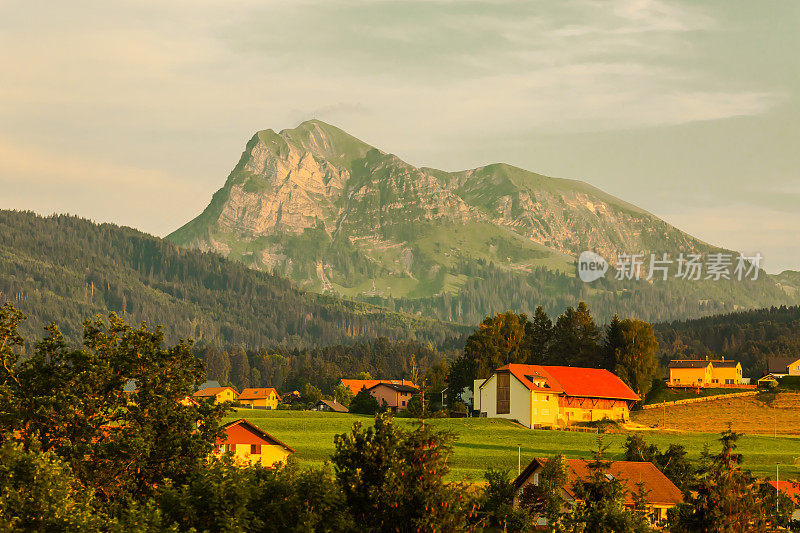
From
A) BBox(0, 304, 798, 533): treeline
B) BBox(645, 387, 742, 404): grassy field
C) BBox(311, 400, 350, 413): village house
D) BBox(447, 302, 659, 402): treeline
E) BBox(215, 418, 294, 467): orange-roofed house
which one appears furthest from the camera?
BBox(311, 400, 350, 413): village house

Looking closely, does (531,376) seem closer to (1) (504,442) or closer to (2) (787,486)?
(1) (504,442)

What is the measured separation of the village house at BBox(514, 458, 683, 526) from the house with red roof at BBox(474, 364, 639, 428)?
46.0 meters

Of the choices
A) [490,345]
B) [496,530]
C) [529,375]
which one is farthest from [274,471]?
[490,345]

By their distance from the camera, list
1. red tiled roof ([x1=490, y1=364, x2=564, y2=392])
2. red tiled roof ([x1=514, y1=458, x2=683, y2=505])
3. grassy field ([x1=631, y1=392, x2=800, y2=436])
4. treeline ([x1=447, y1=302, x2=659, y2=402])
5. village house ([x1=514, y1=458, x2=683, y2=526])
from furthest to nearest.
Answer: treeline ([x1=447, y1=302, x2=659, y2=402])
red tiled roof ([x1=490, y1=364, x2=564, y2=392])
grassy field ([x1=631, y1=392, x2=800, y2=436])
red tiled roof ([x1=514, y1=458, x2=683, y2=505])
village house ([x1=514, y1=458, x2=683, y2=526])

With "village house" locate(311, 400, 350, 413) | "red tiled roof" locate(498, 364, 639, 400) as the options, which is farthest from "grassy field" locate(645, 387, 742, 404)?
"village house" locate(311, 400, 350, 413)

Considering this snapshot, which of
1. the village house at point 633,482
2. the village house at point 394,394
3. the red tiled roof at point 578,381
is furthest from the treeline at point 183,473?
the village house at point 394,394

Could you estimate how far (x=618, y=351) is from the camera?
145 meters

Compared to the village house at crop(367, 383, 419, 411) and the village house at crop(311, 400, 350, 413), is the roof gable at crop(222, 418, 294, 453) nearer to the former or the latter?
the village house at crop(367, 383, 419, 411)

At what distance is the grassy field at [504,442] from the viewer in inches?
3494

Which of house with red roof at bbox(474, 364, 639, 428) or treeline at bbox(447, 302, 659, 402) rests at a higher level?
treeline at bbox(447, 302, 659, 402)

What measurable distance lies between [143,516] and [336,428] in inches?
2907

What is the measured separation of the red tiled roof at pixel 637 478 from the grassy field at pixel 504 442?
788 centimetres

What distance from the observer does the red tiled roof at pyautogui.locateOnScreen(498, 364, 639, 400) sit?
127 m

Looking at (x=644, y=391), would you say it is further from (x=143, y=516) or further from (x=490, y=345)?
(x=143, y=516)
